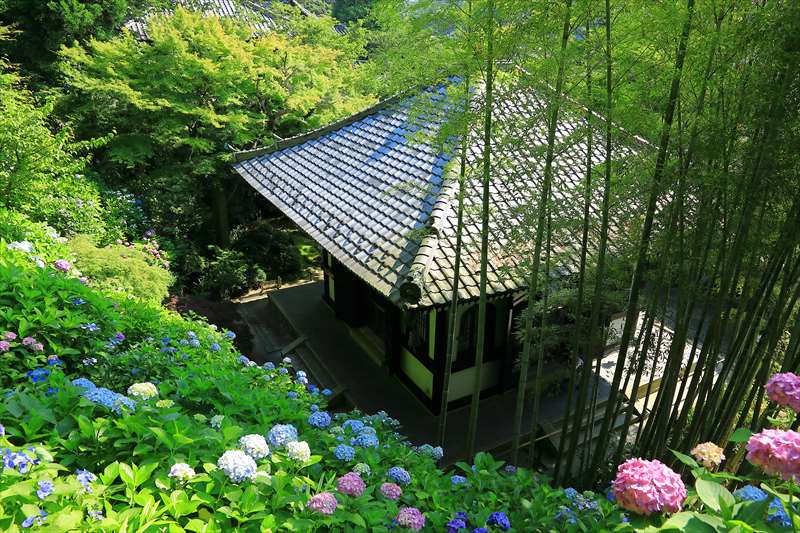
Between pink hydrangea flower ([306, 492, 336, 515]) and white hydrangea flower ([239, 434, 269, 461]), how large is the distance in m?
0.32

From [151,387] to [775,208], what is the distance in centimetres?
413

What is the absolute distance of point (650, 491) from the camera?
1665 mm

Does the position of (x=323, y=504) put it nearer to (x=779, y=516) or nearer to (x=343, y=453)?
(x=343, y=453)

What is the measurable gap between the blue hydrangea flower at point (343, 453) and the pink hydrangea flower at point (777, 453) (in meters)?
1.63

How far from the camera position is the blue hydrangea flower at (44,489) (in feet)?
5.27

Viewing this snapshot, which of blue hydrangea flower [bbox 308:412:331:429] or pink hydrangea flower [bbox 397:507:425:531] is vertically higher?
pink hydrangea flower [bbox 397:507:425:531]

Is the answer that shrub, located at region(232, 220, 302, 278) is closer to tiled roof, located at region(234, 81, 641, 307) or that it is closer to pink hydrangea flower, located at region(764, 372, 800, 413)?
tiled roof, located at region(234, 81, 641, 307)

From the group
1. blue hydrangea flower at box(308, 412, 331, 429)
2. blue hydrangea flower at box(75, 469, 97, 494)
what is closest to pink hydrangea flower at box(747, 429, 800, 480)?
blue hydrangea flower at box(308, 412, 331, 429)

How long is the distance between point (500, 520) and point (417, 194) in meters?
4.89

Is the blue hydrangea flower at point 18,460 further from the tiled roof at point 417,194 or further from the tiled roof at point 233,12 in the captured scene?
the tiled roof at point 233,12

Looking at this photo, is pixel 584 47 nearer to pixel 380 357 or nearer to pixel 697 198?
pixel 697 198

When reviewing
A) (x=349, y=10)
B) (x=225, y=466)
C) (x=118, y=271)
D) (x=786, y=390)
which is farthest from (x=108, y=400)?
(x=349, y=10)

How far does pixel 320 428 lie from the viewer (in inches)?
111

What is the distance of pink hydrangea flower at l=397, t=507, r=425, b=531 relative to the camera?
2.04 meters
